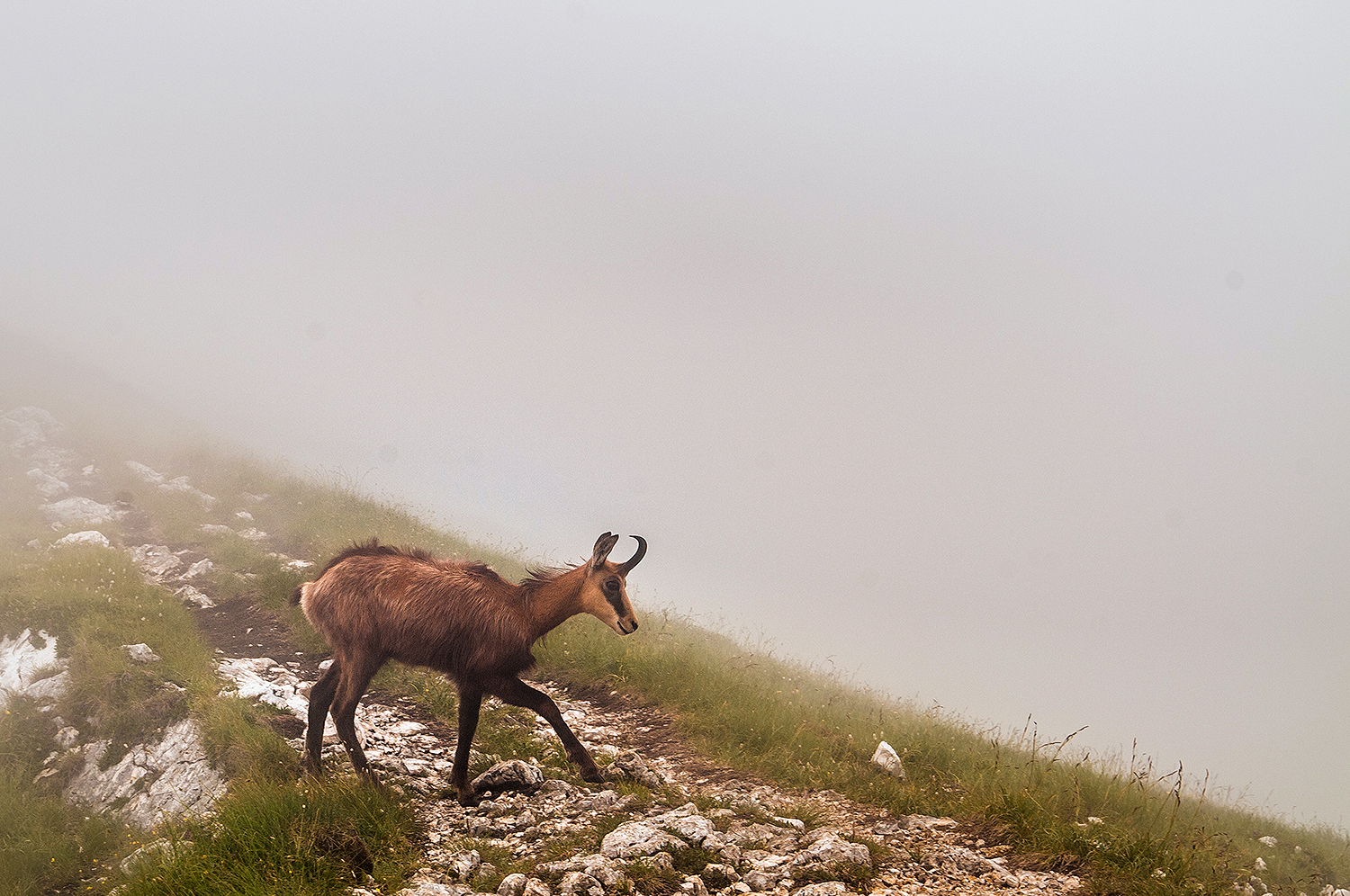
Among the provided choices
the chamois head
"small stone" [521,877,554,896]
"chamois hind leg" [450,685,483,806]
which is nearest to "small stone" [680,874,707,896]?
"small stone" [521,877,554,896]

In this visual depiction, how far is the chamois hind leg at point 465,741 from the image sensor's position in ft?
21.2

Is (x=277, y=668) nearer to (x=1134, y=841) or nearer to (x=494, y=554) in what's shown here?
(x=494, y=554)

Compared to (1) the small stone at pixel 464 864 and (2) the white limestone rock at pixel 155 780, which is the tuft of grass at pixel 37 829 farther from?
(1) the small stone at pixel 464 864

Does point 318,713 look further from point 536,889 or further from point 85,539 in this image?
point 85,539

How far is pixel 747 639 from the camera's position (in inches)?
691

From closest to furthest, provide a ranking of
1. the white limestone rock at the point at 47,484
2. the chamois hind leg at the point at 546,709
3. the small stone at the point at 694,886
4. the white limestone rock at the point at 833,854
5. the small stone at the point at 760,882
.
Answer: the small stone at the point at 694,886 < the small stone at the point at 760,882 < the white limestone rock at the point at 833,854 < the chamois hind leg at the point at 546,709 < the white limestone rock at the point at 47,484

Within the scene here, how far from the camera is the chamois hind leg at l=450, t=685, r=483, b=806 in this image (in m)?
6.47

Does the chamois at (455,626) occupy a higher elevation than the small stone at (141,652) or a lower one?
higher

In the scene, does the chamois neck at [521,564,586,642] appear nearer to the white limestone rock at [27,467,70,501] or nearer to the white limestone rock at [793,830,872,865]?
the white limestone rock at [793,830,872,865]

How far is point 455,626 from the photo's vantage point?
266 inches

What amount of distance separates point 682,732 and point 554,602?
2.92 m

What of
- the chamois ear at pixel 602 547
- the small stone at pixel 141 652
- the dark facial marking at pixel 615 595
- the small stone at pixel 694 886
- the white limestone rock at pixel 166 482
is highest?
the chamois ear at pixel 602 547

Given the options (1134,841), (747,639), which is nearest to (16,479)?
(747,639)

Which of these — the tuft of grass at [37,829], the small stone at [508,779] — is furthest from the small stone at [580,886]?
the tuft of grass at [37,829]
